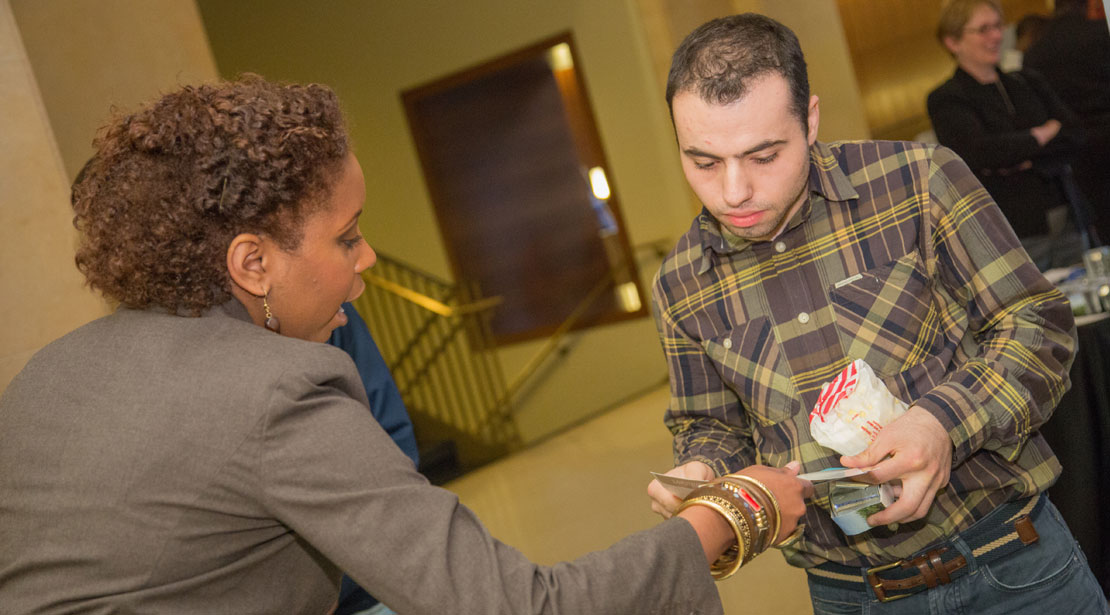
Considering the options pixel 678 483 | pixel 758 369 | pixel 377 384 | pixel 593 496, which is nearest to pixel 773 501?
pixel 678 483

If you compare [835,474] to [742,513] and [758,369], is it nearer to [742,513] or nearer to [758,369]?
[742,513]

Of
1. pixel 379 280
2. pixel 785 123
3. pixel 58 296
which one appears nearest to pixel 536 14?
pixel 379 280

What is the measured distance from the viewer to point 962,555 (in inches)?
61.3

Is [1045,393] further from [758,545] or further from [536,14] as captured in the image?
[536,14]

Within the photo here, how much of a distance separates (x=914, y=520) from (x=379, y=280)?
7.88 m

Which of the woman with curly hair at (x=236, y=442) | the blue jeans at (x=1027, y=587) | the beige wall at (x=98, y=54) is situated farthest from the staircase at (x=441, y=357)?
the woman with curly hair at (x=236, y=442)

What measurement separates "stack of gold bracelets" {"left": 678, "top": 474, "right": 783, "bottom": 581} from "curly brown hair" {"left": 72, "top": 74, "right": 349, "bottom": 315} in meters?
0.68

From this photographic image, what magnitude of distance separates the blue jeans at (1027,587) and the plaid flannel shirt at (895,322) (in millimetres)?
85

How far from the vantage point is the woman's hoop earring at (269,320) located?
131cm

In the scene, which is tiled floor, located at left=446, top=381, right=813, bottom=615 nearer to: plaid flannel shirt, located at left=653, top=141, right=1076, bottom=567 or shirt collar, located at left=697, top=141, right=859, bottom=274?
plaid flannel shirt, located at left=653, top=141, right=1076, bottom=567

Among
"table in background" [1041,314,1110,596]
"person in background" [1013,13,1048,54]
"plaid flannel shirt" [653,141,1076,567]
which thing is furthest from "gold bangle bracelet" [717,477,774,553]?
"person in background" [1013,13,1048,54]

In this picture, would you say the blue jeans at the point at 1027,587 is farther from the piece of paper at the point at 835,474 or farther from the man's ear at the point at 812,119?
the man's ear at the point at 812,119

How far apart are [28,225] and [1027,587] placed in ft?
9.56

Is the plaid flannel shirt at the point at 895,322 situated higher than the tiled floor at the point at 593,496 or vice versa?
the plaid flannel shirt at the point at 895,322
